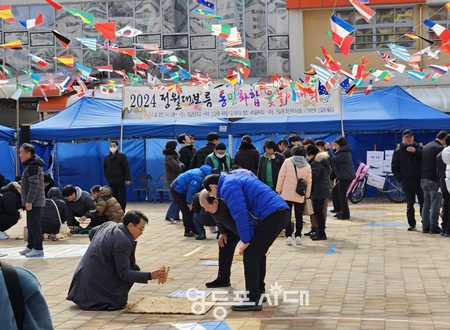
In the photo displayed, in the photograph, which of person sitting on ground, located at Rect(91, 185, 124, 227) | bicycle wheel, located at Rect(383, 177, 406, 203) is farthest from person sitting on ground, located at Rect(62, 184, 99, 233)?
bicycle wheel, located at Rect(383, 177, 406, 203)

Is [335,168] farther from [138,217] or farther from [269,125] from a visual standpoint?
[138,217]

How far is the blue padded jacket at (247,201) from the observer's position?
23.4 ft

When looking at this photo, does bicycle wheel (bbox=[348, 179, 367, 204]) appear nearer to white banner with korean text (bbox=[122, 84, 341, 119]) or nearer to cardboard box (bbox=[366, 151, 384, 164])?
cardboard box (bbox=[366, 151, 384, 164])

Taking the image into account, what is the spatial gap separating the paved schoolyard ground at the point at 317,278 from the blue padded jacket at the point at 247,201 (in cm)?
83

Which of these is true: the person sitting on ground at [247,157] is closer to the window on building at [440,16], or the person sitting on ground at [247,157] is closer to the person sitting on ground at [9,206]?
the person sitting on ground at [9,206]

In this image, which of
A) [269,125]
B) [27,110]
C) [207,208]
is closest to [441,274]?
[207,208]

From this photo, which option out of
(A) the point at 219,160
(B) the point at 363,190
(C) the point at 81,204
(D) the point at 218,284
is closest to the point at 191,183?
(A) the point at 219,160

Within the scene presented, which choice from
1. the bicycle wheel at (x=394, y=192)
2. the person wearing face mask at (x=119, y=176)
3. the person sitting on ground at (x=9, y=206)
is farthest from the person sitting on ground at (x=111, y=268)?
the bicycle wheel at (x=394, y=192)

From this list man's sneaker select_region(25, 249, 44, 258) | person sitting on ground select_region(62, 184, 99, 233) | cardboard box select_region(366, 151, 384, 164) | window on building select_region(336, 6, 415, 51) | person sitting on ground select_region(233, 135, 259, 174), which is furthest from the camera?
window on building select_region(336, 6, 415, 51)

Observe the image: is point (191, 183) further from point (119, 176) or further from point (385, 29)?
point (385, 29)

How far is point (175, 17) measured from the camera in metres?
30.5

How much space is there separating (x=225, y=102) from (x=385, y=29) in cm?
1047

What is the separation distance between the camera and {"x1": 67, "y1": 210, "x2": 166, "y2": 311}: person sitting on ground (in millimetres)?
7398

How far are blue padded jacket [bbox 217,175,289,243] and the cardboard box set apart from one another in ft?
47.8
